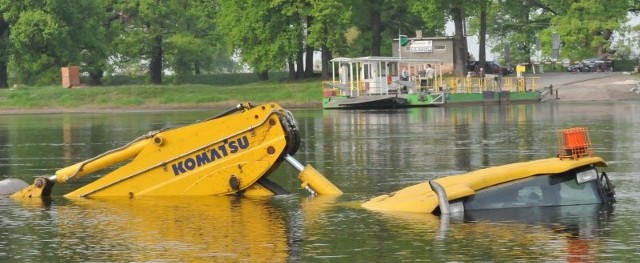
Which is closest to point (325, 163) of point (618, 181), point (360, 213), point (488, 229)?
point (618, 181)

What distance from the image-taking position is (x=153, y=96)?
316 ft

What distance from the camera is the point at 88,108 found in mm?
93438

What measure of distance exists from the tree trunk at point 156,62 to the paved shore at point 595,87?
32639 mm

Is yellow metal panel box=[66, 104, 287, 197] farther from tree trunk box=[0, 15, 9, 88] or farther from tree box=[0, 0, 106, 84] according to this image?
tree trunk box=[0, 15, 9, 88]

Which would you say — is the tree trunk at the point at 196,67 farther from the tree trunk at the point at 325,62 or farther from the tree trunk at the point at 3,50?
the tree trunk at the point at 325,62

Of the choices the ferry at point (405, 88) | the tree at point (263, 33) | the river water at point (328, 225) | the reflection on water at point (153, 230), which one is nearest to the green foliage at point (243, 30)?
the tree at point (263, 33)

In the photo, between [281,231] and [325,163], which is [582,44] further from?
[281,231]

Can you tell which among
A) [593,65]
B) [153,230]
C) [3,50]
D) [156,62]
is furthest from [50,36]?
[153,230]

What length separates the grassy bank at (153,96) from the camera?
3679 inches

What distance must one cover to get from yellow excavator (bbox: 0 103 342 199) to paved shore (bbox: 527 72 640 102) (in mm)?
65218

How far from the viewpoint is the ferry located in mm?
82438

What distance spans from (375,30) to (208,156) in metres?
81.8

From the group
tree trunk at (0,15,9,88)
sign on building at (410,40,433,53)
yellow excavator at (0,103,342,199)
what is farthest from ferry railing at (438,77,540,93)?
yellow excavator at (0,103,342,199)

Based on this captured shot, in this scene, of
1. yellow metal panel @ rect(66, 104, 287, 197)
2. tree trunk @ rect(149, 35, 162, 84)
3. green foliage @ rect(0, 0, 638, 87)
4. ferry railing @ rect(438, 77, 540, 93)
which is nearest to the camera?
yellow metal panel @ rect(66, 104, 287, 197)
